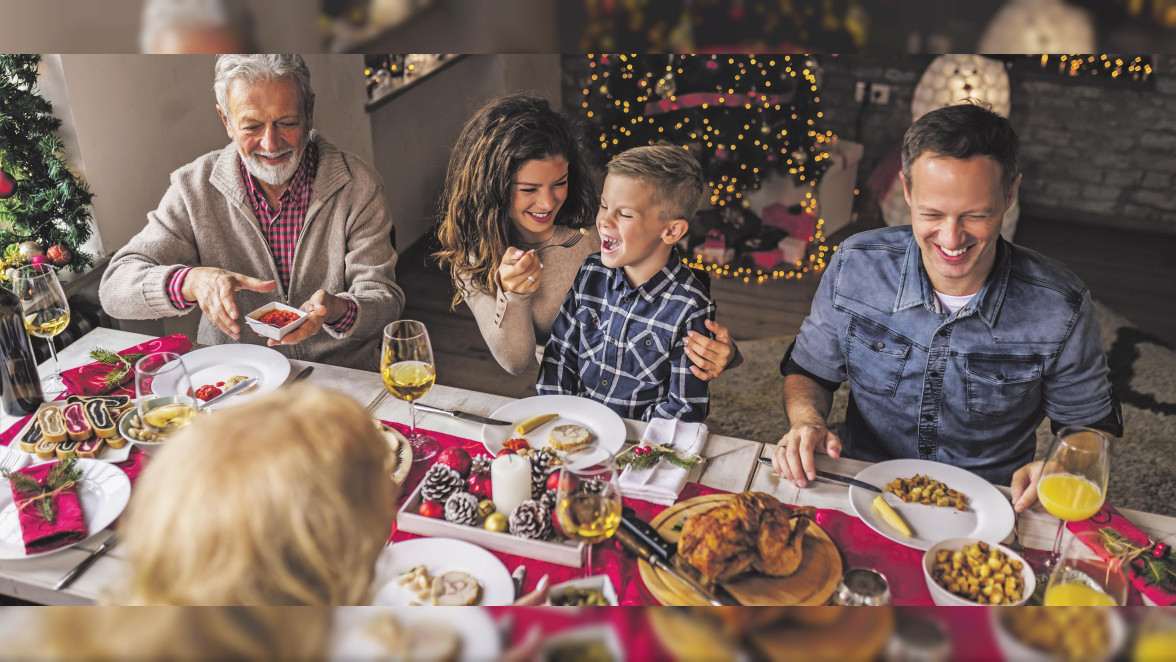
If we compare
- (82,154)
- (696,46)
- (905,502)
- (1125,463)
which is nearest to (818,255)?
(1125,463)

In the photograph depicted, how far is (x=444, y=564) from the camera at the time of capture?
1.04 meters

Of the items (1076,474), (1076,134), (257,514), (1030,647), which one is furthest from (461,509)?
(1076,134)

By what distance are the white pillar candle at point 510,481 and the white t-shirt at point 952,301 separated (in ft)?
2.83

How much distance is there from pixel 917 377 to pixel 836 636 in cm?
152

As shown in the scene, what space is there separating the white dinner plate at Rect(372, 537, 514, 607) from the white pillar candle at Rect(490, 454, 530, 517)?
78mm

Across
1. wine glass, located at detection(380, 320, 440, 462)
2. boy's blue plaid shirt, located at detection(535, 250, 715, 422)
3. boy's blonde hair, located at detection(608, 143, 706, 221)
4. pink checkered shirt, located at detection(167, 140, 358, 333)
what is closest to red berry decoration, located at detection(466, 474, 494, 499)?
wine glass, located at detection(380, 320, 440, 462)

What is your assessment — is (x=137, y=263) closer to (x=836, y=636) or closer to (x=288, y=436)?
(x=288, y=436)

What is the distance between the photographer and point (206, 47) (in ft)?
0.60

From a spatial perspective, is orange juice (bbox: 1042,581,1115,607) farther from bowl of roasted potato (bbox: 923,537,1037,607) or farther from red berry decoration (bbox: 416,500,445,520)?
red berry decoration (bbox: 416,500,445,520)

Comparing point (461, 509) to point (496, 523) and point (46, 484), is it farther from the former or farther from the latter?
point (46, 484)

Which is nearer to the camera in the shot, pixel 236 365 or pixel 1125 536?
pixel 1125 536

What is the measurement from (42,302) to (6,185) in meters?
0.52

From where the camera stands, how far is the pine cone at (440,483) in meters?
1.14

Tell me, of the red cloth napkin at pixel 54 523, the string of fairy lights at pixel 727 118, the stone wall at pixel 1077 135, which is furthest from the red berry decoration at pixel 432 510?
the stone wall at pixel 1077 135
